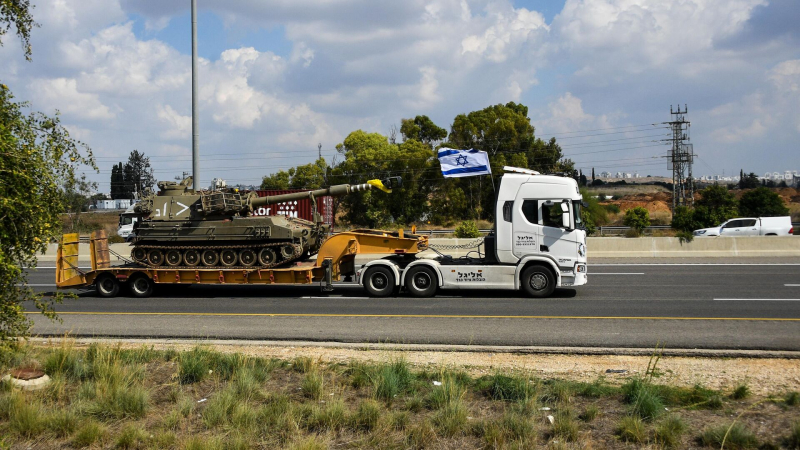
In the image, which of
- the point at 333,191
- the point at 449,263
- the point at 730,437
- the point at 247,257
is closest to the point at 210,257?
the point at 247,257

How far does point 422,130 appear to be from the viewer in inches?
2153

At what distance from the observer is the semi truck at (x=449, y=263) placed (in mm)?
15250

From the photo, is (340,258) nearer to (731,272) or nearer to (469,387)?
(469,387)

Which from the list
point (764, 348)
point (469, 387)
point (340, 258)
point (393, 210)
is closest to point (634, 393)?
point (469, 387)

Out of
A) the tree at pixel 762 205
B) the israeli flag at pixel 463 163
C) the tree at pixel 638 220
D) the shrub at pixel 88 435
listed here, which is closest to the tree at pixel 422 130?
the tree at pixel 638 220

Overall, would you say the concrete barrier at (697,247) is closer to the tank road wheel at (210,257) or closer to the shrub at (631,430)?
the tank road wheel at (210,257)

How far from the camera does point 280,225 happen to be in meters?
16.4

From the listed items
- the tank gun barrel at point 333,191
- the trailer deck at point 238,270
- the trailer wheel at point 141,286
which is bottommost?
the trailer wheel at point 141,286

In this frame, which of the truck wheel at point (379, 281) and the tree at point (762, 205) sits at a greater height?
the tree at point (762, 205)

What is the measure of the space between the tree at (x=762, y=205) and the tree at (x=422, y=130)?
23.0m

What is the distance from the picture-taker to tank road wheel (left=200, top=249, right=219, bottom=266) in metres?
16.8

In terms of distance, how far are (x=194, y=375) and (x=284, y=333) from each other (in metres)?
3.41

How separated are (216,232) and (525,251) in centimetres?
777

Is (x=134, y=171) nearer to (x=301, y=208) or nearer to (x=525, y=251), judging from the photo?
(x=301, y=208)
